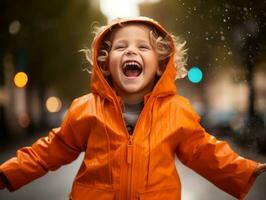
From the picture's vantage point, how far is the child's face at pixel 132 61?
9.32 feet

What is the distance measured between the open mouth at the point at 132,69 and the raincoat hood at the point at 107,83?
11 cm

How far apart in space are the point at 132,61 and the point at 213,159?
0.62 metres

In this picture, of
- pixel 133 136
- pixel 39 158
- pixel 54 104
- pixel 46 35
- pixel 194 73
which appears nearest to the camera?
pixel 133 136

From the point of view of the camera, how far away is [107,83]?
114 inches

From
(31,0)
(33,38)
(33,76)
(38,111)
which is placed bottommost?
(38,111)

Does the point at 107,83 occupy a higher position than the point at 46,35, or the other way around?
the point at 107,83

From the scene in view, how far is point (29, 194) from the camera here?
694cm

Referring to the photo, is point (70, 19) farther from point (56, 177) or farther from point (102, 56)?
point (102, 56)

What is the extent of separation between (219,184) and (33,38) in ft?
53.0

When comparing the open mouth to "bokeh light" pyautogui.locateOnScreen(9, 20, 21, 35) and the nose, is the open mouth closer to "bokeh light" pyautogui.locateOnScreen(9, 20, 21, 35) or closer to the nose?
the nose

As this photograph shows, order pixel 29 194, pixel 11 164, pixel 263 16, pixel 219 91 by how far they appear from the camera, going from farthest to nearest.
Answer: pixel 219 91 < pixel 29 194 < pixel 263 16 < pixel 11 164

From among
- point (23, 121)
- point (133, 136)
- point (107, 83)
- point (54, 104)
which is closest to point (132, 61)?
point (107, 83)

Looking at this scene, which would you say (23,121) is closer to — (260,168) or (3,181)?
(3,181)

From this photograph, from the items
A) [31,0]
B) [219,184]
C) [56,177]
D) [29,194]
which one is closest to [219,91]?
[31,0]
